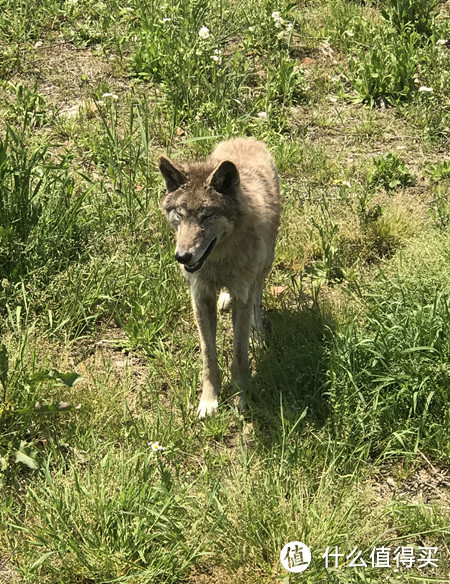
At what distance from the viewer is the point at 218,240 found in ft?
16.0

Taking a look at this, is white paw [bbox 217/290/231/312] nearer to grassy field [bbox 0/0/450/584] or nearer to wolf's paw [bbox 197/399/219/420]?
grassy field [bbox 0/0/450/584]

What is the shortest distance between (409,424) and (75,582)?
2156mm

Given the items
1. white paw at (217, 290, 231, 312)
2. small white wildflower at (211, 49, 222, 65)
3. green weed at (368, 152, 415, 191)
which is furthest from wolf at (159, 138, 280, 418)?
small white wildflower at (211, 49, 222, 65)

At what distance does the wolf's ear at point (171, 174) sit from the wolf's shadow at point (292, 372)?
138 cm

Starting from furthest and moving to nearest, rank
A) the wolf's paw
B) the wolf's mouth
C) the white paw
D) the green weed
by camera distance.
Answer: the green weed → the white paw → the wolf's paw → the wolf's mouth

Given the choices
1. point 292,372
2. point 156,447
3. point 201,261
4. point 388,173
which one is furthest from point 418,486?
point 388,173

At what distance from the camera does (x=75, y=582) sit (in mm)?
3893

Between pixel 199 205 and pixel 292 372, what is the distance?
132cm

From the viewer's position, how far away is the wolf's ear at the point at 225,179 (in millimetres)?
4766

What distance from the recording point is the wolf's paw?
5.09 meters

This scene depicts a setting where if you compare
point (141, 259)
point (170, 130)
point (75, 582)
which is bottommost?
point (75, 582)

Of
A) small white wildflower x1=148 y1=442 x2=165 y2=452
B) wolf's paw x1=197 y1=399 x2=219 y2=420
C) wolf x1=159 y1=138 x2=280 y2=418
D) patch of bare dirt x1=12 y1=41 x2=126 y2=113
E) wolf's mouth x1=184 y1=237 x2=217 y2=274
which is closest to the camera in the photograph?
small white wildflower x1=148 y1=442 x2=165 y2=452

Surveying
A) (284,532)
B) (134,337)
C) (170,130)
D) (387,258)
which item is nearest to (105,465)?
(284,532)

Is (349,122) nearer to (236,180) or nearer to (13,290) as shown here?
(236,180)
